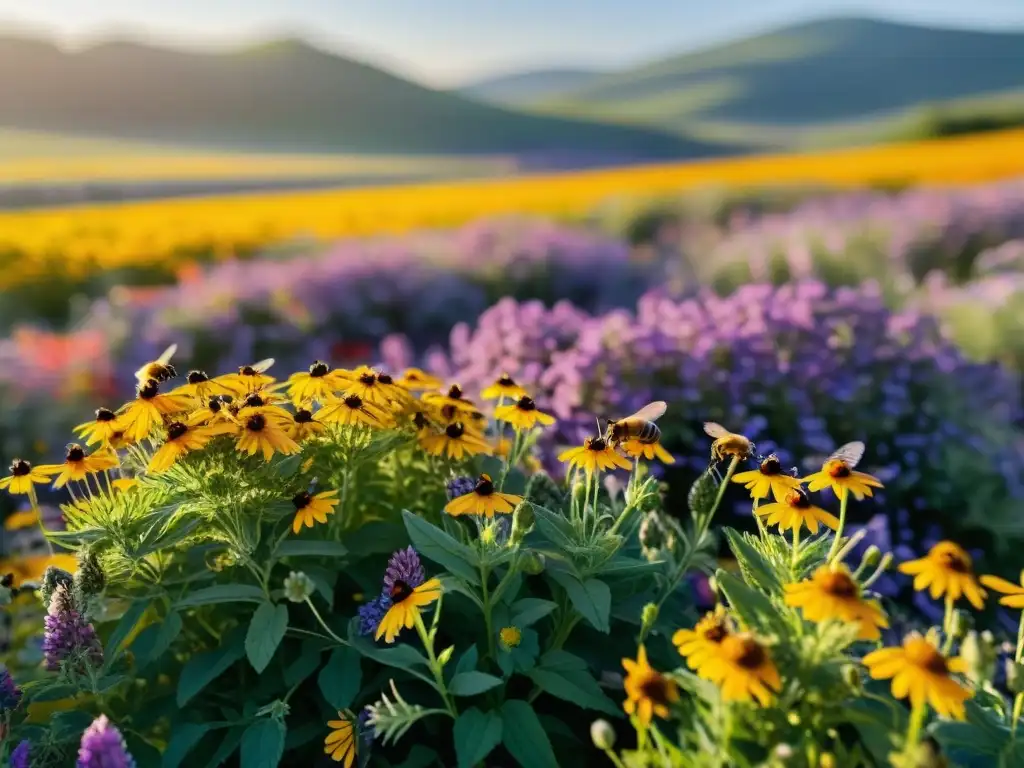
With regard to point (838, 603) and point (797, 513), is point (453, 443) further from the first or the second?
point (838, 603)

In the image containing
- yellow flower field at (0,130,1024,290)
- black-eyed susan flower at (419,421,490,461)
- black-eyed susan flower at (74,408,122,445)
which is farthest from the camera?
yellow flower field at (0,130,1024,290)

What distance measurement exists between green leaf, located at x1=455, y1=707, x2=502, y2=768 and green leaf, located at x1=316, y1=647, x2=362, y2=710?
20 centimetres

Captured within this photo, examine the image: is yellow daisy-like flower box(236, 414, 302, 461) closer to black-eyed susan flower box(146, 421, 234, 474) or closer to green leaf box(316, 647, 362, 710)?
black-eyed susan flower box(146, 421, 234, 474)

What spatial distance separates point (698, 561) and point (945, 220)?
5.69 metres

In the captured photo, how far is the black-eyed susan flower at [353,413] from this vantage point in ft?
5.00

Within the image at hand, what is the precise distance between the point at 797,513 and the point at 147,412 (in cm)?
109

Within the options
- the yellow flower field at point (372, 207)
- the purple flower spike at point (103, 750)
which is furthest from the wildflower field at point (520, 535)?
the yellow flower field at point (372, 207)

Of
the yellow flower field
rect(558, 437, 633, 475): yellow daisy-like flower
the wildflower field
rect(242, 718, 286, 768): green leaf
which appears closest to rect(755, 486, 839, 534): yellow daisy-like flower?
the wildflower field

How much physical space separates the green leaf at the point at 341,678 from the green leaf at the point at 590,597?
1.24 ft

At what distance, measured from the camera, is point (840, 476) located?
1380 millimetres

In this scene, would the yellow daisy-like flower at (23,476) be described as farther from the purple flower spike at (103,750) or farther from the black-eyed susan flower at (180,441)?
the purple flower spike at (103,750)

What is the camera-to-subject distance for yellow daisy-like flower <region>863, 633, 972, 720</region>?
1016mm

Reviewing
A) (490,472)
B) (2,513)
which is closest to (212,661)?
(490,472)

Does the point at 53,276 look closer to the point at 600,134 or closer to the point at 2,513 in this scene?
the point at 2,513
